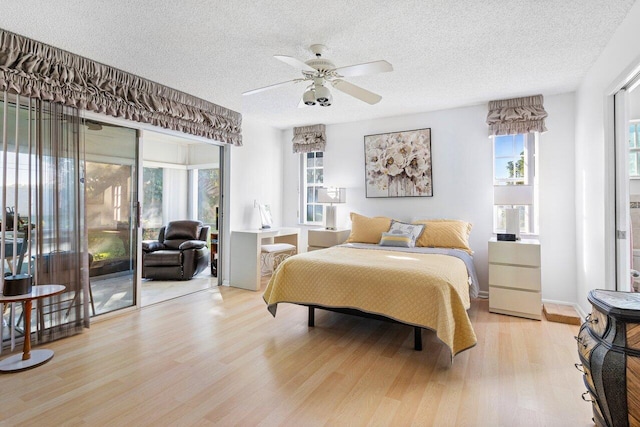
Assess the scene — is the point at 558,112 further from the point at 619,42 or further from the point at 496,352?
the point at 496,352

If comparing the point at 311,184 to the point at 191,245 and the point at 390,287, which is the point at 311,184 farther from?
the point at 390,287

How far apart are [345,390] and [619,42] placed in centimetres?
313

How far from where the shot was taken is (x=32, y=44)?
97.8 inches

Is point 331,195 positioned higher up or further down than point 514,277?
higher up

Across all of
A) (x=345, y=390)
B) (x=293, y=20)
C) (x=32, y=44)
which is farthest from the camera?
(x=32, y=44)

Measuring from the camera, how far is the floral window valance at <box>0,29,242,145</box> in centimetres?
242

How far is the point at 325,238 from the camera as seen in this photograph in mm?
4605

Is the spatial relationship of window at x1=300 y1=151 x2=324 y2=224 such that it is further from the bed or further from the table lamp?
the bed

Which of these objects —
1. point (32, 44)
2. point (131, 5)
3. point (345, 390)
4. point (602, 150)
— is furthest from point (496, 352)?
point (32, 44)

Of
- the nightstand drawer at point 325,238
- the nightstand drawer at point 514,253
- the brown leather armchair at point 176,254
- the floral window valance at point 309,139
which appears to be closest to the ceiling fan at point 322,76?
the nightstand drawer at point 514,253

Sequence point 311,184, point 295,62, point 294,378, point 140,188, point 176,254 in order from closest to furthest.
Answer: point 294,378
point 295,62
point 140,188
point 176,254
point 311,184

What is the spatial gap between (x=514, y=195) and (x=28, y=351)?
455cm

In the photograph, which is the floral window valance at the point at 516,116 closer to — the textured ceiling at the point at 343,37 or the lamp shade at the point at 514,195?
the textured ceiling at the point at 343,37

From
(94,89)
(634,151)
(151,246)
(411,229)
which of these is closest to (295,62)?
(94,89)
